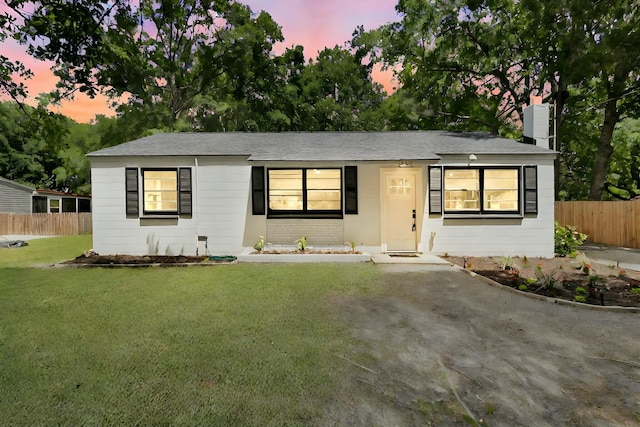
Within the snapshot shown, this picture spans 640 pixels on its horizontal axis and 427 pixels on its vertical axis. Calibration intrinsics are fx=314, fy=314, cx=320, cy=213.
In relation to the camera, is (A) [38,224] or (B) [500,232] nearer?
(B) [500,232]

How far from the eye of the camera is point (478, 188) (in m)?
9.81

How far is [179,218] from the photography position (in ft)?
32.7

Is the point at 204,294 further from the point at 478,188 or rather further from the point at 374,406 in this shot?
the point at 478,188

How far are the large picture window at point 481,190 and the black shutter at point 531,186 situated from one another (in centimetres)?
22

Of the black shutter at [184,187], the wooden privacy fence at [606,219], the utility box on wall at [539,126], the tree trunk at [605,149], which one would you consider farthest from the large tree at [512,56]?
the black shutter at [184,187]

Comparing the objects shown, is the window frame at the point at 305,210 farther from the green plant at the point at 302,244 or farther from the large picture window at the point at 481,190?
the large picture window at the point at 481,190

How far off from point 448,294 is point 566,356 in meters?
2.42

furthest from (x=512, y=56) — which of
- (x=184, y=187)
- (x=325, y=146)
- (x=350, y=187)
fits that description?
(x=184, y=187)

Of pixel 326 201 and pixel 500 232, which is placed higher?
pixel 326 201

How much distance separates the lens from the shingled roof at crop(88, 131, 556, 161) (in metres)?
9.50

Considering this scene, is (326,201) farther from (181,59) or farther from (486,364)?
(181,59)

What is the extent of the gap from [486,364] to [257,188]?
25.2 feet

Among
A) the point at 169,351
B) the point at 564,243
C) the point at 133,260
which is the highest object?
the point at 564,243

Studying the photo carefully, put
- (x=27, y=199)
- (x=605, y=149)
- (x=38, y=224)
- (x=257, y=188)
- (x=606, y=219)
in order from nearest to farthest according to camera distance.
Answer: (x=257, y=188) → (x=606, y=219) → (x=605, y=149) → (x=38, y=224) → (x=27, y=199)
